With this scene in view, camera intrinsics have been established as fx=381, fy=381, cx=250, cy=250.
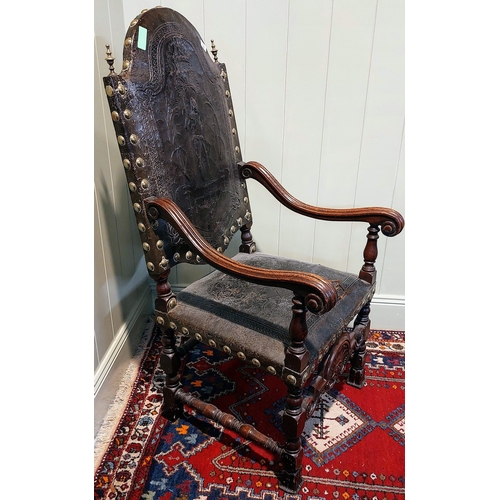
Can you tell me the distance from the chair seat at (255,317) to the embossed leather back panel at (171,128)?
169 mm

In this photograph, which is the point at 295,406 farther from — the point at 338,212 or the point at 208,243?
the point at 338,212

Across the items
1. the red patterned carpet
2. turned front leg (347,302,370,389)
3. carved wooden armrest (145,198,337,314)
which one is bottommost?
the red patterned carpet

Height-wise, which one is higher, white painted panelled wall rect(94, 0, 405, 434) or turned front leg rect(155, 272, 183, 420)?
white painted panelled wall rect(94, 0, 405, 434)

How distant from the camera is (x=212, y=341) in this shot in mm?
1201

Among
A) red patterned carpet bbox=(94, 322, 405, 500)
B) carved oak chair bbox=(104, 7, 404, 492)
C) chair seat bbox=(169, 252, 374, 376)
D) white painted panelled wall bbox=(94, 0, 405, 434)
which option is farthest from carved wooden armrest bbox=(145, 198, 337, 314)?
red patterned carpet bbox=(94, 322, 405, 500)

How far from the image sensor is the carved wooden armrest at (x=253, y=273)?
937 mm

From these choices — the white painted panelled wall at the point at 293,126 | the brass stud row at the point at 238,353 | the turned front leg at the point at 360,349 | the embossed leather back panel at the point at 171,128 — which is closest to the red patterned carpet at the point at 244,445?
the turned front leg at the point at 360,349

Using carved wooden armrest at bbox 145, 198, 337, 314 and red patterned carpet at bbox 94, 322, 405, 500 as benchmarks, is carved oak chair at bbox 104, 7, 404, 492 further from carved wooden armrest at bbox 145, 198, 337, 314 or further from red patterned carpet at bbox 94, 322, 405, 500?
red patterned carpet at bbox 94, 322, 405, 500

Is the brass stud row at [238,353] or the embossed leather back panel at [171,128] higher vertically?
the embossed leather back panel at [171,128]

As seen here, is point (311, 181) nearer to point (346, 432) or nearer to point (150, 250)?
point (150, 250)

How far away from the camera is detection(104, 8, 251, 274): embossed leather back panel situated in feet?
3.65

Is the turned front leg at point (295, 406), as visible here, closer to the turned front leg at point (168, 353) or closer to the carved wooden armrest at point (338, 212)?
the turned front leg at point (168, 353)

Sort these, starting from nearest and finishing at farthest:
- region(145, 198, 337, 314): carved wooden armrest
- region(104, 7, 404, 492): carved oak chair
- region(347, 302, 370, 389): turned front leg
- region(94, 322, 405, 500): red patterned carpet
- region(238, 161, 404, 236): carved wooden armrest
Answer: region(145, 198, 337, 314): carved wooden armrest
region(104, 7, 404, 492): carved oak chair
region(94, 322, 405, 500): red patterned carpet
region(238, 161, 404, 236): carved wooden armrest
region(347, 302, 370, 389): turned front leg

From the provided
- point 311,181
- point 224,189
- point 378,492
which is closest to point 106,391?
point 224,189
